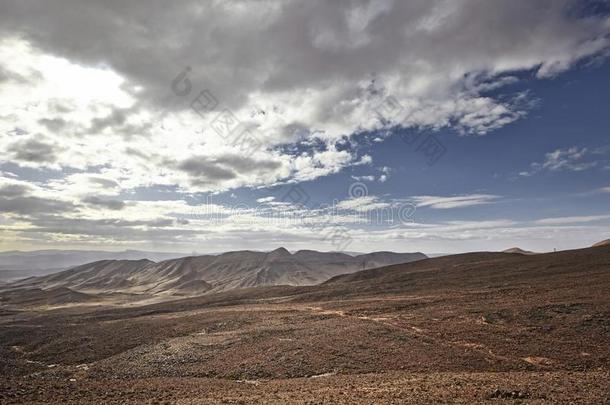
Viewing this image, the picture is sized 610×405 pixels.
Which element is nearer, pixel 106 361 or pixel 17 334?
pixel 106 361

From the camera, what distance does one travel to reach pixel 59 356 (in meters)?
30.6

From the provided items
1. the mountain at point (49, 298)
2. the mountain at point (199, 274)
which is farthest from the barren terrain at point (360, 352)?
the mountain at point (199, 274)

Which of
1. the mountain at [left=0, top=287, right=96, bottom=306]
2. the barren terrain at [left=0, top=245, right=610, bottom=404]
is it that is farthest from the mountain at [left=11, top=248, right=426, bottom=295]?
the barren terrain at [left=0, top=245, right=610, bottom=404]

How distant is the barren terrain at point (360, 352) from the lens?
53.2 ft

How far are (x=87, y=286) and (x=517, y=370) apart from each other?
165m

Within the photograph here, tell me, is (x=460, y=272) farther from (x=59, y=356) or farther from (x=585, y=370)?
(x=59, y=356)

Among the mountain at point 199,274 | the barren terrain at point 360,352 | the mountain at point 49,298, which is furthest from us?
the mountain at point 199,274

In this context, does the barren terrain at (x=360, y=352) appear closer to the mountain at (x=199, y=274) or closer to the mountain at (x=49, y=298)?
the mountain at (x=49, y=298)

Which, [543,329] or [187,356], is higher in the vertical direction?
[543,329]

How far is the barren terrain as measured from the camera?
53.2 ft

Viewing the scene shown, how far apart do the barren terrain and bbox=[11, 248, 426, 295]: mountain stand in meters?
83.4

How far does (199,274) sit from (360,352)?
5366 inches

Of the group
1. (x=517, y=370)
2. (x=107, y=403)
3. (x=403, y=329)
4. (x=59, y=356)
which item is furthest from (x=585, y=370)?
(x=59, y=356)

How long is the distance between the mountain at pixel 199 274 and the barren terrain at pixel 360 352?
83.4 m
